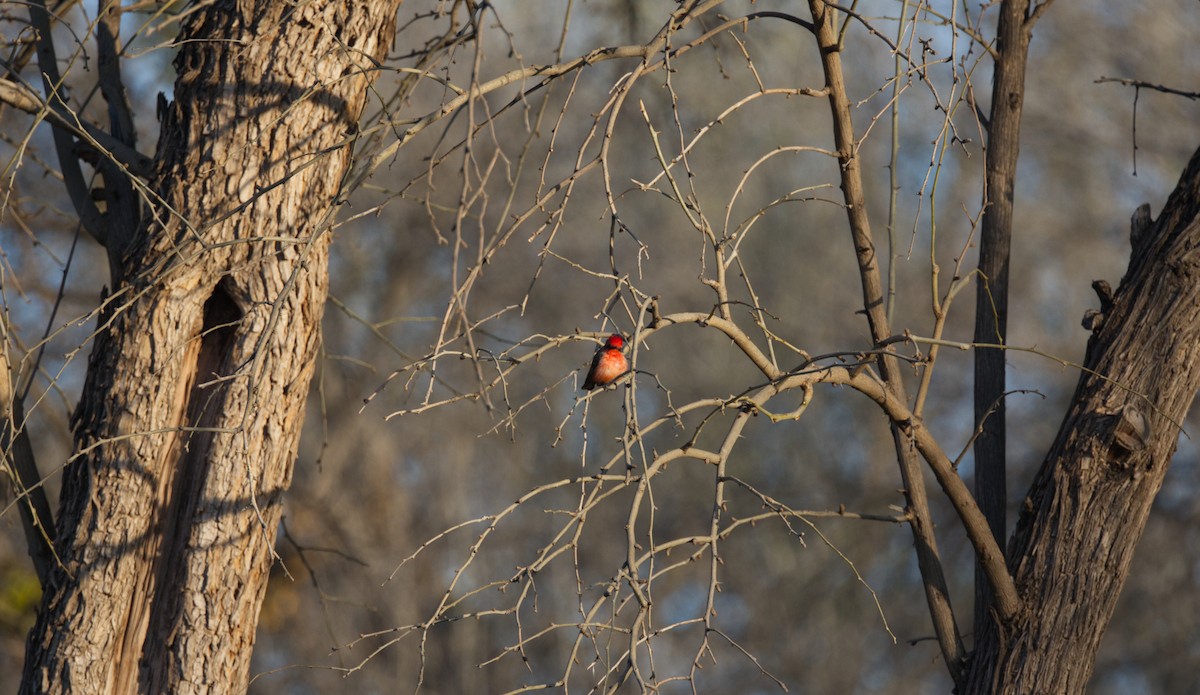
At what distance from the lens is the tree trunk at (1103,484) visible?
311 cm

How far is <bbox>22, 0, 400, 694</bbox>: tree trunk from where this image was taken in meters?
3.21

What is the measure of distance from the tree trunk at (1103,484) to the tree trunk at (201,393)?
2.08m

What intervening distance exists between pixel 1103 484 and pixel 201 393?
8.33 feet

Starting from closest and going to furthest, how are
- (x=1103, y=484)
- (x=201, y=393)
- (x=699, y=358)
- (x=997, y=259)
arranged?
(x=1103, y=484), (x=201, y=393), (x=997, y=259), (x=699, y=358)

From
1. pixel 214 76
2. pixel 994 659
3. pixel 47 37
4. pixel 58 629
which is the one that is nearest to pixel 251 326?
pixel 214 76

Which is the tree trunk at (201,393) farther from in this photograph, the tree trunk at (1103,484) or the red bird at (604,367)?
the tree trunk at (1103,484)

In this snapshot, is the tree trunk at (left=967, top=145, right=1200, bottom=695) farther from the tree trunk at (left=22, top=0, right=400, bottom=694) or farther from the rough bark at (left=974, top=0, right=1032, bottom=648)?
the tree trunk at (left=22, top=0, right=400, bottom=694)

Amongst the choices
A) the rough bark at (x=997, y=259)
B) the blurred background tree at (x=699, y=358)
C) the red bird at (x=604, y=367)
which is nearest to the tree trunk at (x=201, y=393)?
the red bird at (x=604, y=367)

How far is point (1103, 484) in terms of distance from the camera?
315 cm

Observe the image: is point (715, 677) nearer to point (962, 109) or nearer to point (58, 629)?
point (962, 109)

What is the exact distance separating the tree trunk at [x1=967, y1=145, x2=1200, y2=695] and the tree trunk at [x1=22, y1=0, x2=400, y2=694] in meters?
2.08

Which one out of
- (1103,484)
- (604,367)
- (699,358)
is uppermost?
(699,358)

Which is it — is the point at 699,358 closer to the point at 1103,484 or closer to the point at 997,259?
the point at 997,259

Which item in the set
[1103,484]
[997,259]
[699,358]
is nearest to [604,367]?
[997,259]
